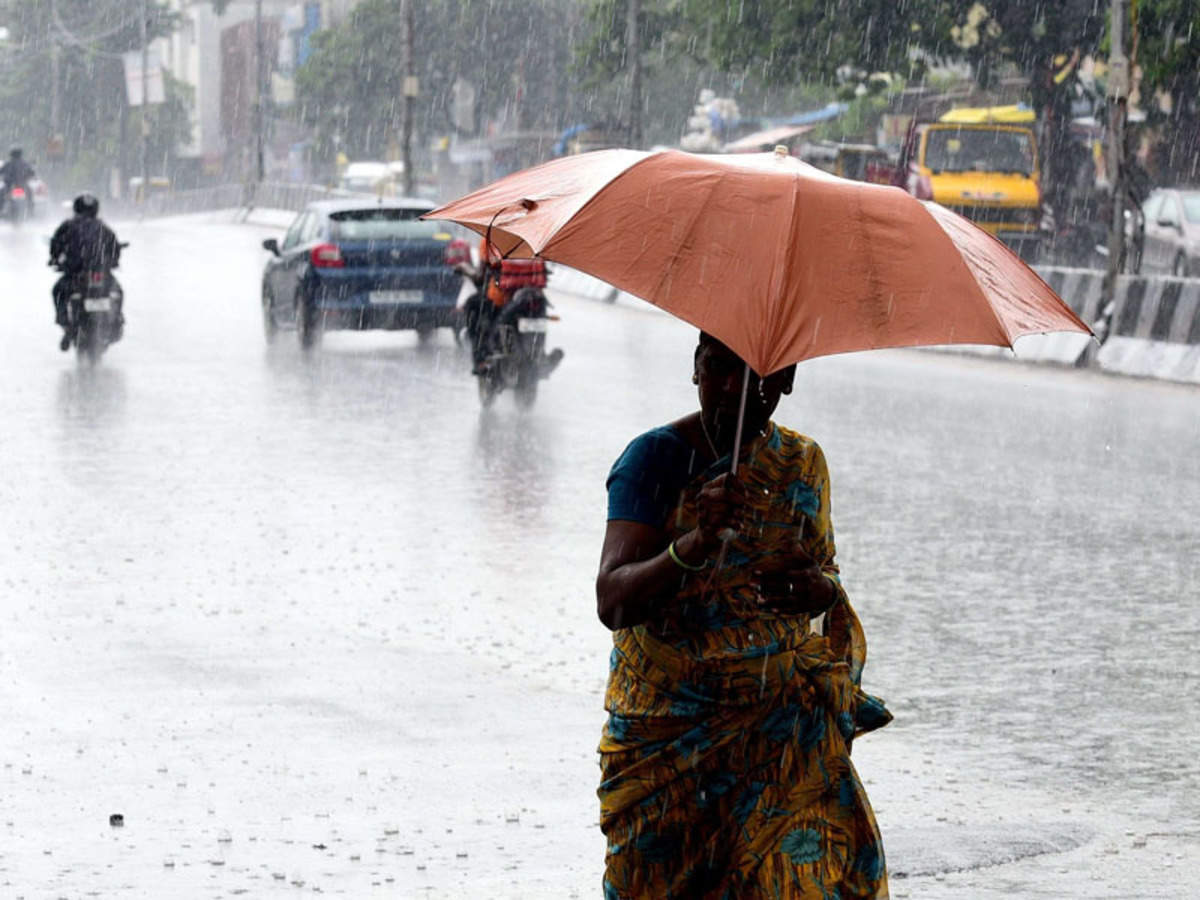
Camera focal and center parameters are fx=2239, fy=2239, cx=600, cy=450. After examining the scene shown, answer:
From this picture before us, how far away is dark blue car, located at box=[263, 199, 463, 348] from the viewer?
2216 cm

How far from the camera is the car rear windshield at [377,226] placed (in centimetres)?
2238

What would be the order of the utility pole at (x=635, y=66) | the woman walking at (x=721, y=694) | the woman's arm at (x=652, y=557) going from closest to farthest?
the woman's arm at (x=652, y=557), the woman walking at (x=721, y=694), the utility pole at (x=635, y=66)

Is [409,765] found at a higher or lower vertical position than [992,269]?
lower

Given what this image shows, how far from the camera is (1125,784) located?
6.35m

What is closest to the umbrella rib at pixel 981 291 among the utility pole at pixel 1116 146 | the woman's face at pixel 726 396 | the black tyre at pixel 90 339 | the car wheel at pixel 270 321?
the woman's face at pixel 726 396

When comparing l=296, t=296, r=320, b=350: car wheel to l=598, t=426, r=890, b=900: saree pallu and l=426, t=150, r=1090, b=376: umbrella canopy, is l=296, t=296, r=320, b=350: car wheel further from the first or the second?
l=598, t=426, r=890, b=900: saree pallu

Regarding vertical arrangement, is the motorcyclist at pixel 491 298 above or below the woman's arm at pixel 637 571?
below

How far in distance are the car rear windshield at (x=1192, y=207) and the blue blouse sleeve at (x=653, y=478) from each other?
29596 mm

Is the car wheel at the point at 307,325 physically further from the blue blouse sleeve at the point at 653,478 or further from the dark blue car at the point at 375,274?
the blue blouse sleeve at the point at 653,478

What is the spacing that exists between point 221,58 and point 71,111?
304 inches

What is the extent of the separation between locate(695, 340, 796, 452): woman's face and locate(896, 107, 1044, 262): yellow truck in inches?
1284

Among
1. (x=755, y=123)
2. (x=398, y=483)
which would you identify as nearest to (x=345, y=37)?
(x=755, y=123)

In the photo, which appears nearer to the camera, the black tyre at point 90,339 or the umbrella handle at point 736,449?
the umbrella handle at point 736,449

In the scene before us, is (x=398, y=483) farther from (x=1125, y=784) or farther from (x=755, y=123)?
(x=755, y=123)
